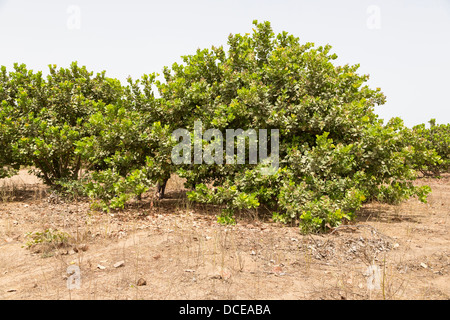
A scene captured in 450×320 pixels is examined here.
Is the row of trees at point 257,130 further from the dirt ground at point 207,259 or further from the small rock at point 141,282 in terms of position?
the small rock at point 141,282

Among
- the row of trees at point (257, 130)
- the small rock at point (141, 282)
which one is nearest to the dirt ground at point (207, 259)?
the small rock at point (141, 282)

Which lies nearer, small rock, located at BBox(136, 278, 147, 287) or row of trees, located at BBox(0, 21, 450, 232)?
small rock, located at BBox(136, 278, 147, 287)

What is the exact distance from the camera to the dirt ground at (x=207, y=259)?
4.00 meters

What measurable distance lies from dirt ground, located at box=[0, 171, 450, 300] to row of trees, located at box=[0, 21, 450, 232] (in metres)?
0.72

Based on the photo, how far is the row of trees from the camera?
699 centimetres

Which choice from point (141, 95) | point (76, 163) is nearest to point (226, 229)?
point (141, 95)

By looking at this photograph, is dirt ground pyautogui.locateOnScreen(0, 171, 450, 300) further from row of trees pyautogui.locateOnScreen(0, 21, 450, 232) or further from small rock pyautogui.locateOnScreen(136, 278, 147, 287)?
row of trees pyautogui.locateOnScreen(0, 21, 450, 232)

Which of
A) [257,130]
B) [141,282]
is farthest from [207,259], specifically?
[257,130]

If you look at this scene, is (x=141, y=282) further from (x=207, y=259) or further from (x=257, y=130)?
(x=257, y=130)

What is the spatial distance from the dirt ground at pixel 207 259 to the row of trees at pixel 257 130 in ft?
2.36

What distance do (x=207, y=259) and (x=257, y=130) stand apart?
11.9ft

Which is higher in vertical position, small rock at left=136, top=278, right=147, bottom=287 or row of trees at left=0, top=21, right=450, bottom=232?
row of trees at left=0, top=21, right=450, bottom=232

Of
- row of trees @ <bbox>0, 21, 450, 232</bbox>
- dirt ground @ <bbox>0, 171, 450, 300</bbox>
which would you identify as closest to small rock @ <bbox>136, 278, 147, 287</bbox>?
dirt ground @ <bbox>0, 171, 450, 300</bbox>

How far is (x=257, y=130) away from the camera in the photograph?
7.56 meters
